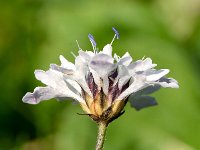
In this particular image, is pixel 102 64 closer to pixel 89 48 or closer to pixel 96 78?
pixel 96 78

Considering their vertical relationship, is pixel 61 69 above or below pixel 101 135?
above

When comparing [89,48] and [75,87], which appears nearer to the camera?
[75,87]

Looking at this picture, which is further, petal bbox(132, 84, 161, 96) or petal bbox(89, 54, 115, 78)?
petal bbox(132, 84, 161, 96)

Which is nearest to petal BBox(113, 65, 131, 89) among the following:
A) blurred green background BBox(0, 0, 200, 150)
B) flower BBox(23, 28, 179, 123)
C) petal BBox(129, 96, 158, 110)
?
flower BBox(23, 28, 179, 123)

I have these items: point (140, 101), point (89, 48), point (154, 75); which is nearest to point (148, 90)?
point (140, 101)

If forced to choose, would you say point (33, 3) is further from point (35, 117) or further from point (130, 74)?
point (130, 74)

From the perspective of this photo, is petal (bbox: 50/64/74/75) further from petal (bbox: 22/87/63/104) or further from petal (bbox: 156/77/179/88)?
petal (bbox: 156/77/179/88)
